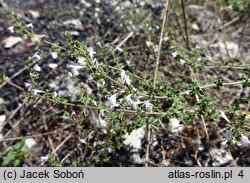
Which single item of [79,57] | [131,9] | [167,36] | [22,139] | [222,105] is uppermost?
[131,9]

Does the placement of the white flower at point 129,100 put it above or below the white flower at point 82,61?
below

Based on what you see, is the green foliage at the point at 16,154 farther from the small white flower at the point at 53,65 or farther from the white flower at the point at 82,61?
the white flower at the point at 82,61

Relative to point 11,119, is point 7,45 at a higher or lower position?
higher

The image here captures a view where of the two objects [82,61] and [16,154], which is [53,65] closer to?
[16,154]

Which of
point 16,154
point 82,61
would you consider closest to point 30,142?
point 16,154

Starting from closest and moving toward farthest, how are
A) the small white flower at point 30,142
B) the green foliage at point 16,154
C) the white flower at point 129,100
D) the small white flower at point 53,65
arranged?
the white flower at point 129,100
the green foliage at point 16,154
the small white flower at point 30,142
the small white flower at point 53,65

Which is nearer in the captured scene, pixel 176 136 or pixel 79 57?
pixel 79 57

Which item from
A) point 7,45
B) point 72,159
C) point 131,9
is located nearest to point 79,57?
point 72,159

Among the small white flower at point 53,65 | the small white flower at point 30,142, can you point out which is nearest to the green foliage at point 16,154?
the small white flower at point 30,142

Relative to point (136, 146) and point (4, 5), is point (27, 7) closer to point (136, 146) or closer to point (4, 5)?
point (4, 5)
